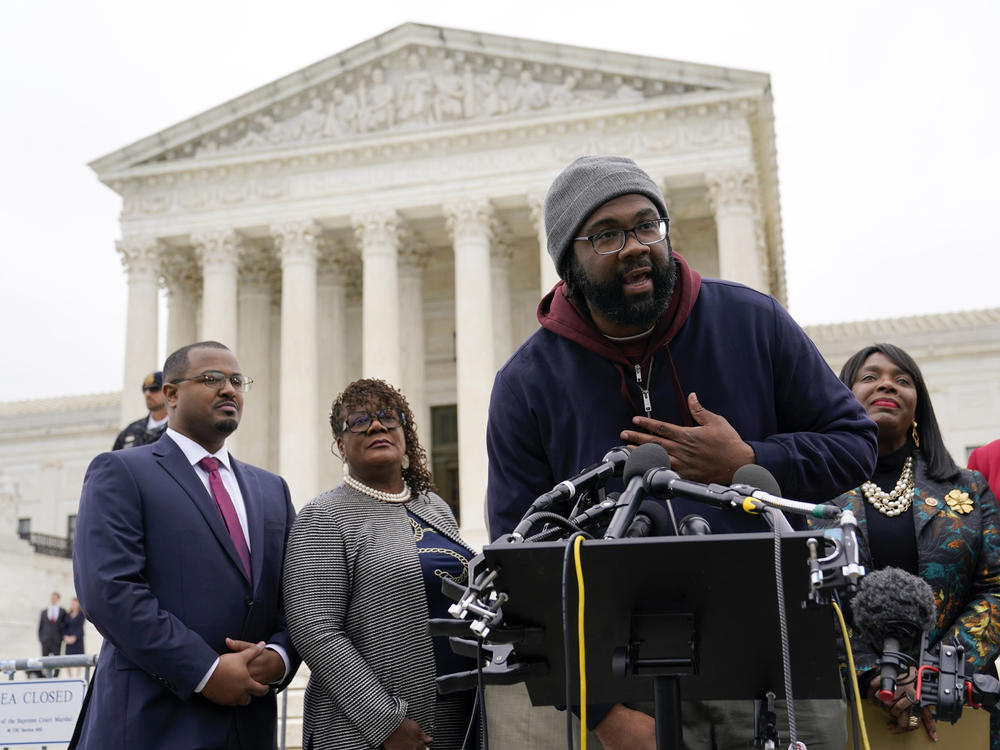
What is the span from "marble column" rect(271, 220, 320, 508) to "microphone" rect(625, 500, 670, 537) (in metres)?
30.8

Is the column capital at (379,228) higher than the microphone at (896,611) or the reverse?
higher

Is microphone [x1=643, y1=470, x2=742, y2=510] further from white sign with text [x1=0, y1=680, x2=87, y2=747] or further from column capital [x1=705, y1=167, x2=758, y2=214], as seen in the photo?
column capital [x1=705, y1=167, x2=758, y2=214]

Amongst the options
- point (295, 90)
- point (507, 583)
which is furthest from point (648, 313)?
point (295, 90)

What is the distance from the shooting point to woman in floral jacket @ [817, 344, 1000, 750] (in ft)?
17.6

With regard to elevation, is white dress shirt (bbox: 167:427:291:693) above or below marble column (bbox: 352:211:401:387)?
below

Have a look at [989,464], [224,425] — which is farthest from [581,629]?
[989,464]

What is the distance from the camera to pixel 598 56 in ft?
114

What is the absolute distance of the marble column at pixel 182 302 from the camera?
39.0 metres

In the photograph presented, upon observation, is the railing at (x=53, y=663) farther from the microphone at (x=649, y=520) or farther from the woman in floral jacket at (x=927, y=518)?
the microphone at (x=649, y=520)

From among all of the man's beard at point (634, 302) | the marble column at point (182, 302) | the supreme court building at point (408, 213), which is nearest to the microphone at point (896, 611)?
the man's beard at point (634, 302)

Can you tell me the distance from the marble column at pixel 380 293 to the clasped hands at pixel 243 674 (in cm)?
2799

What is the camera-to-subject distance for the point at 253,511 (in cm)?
605

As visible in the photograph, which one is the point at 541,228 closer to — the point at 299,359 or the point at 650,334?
the point at 299,359

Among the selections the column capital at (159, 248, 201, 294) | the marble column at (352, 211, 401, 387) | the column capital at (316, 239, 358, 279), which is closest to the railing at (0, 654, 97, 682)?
the marble column at (352, 211, 401, 387)
